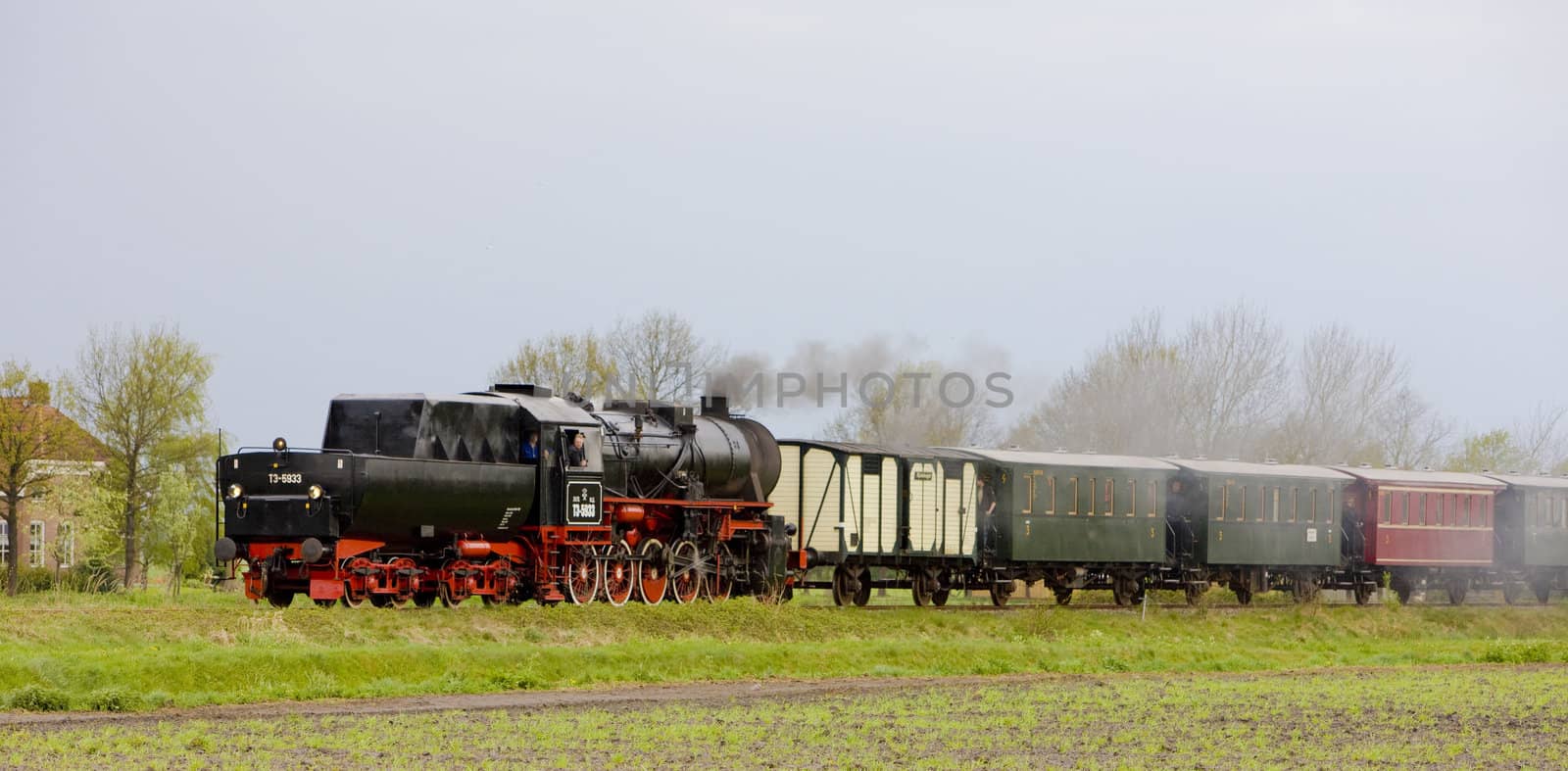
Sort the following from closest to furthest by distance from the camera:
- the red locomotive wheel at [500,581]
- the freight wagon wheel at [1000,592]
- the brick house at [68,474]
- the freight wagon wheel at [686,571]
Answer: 1. the red locomotive wheel at [500,581]
2. the freight wagon wheel at [686,571]
3. the freight wagon wheel at [1000,592]
4. the brick house at [68,474]

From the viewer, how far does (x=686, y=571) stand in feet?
104

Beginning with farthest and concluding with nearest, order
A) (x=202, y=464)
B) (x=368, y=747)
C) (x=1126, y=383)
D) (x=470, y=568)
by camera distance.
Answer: (x=1126, y=383) → (x=202, y=464) → (x=470, y=568) → (x=368, y=747)

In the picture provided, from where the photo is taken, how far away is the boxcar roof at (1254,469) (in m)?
41.8

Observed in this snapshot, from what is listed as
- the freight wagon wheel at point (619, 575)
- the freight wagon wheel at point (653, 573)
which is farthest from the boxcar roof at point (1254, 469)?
the freight wagon wheel at point (619, 575)

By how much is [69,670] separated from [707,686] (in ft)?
25.4

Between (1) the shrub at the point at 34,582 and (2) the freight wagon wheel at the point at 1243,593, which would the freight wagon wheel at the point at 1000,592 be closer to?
(2) the freight wagon wheel at the point at 1243,593

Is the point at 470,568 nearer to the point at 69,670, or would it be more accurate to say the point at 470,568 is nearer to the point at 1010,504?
the point at 69,670

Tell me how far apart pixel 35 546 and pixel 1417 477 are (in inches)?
1935

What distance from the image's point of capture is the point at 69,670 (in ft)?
64.3

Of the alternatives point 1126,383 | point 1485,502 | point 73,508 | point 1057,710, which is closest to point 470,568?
point 1057,710

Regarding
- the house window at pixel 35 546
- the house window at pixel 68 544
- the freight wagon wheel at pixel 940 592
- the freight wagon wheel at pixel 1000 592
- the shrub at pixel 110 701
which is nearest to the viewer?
the shrub at pixel 110 701

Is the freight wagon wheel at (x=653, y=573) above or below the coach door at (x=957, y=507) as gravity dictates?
below

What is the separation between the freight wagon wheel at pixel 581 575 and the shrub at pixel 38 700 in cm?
1109

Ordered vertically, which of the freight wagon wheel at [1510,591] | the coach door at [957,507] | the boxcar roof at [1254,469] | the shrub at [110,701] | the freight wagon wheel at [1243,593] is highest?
the boxcar roof at [1254,469]
